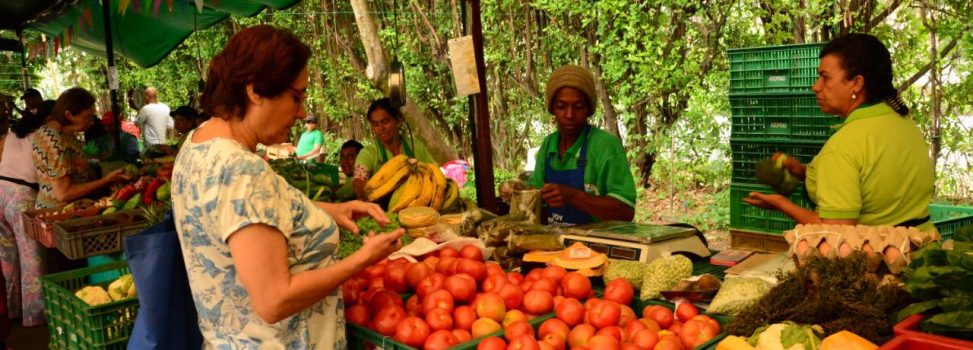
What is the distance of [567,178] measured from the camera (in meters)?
4.19

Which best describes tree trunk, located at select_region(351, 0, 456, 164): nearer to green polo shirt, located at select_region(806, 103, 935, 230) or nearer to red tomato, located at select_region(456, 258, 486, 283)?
red tomato, located at select_region(456, 258, 486, 283)

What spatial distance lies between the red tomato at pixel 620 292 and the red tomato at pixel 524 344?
18.9 inches

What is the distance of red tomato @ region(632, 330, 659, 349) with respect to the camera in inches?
82.3

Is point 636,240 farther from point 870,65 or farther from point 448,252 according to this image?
point 870,65

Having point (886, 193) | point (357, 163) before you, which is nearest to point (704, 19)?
point (357, 163)

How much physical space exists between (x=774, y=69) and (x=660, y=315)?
3.11 m

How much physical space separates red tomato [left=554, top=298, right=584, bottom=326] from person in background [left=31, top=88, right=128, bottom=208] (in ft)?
14.7

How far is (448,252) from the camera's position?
119 inches

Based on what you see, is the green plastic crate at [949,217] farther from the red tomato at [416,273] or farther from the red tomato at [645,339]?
the red tomato at [416,273]

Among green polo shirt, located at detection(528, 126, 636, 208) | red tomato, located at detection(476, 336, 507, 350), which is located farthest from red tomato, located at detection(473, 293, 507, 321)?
green polo shirt, located at detection(528, 126, 636, 208)

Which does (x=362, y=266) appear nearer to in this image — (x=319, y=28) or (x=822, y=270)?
(x=822, y=270)

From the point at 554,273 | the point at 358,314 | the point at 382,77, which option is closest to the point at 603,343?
the point at 554,273

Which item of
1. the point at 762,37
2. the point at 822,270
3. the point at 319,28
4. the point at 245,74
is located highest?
the point at 319,28

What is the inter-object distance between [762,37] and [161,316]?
7139 millimetres
